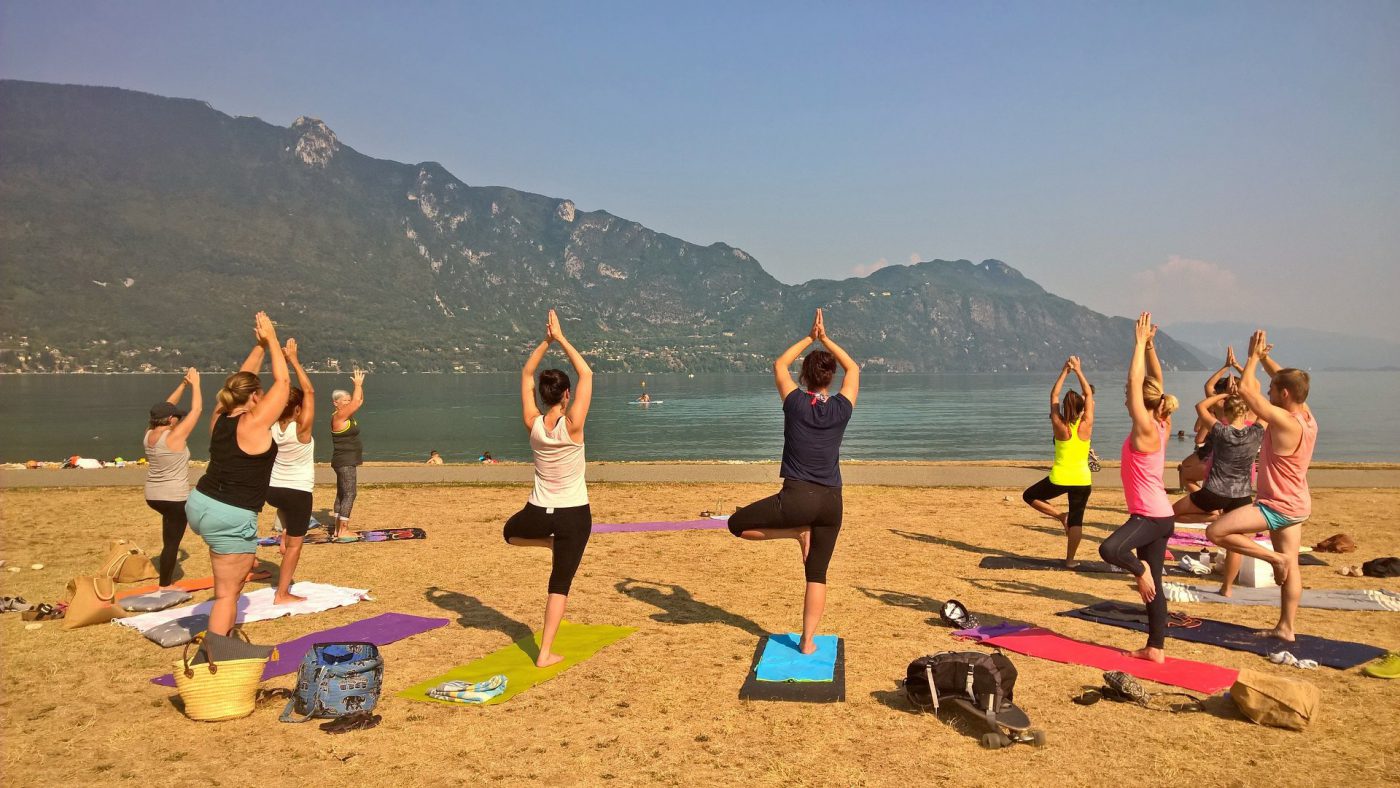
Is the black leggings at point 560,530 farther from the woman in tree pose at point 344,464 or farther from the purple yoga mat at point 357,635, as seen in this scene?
the woman in tree pose at point 344,464


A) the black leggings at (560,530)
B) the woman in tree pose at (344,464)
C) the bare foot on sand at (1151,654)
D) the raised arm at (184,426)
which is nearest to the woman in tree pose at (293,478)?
the raised arm at (184,426)

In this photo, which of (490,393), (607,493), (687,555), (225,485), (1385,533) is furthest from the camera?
(490,393)

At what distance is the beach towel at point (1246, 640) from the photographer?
7352mm

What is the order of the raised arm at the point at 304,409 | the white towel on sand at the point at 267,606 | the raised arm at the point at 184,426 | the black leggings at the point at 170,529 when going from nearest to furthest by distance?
the white towel on sand at the point at 267,606, the raised arm at the point at 184,426, the raised arm at the point at 304,409, the black leggings at the point at 170,529

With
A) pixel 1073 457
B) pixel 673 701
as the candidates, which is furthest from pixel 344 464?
pixel 1073 457

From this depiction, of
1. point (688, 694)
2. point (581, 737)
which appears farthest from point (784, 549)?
point (581, 737)

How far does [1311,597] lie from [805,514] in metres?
6.84

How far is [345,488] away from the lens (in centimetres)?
1354

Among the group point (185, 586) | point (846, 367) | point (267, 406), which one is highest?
point (846, 367)

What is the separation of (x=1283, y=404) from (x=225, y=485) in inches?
359

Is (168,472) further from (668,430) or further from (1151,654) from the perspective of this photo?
(668,430)

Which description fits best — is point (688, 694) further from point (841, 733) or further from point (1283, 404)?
point (1283, 404)

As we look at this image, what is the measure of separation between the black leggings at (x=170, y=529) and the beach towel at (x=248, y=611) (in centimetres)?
72

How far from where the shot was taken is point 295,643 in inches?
314
